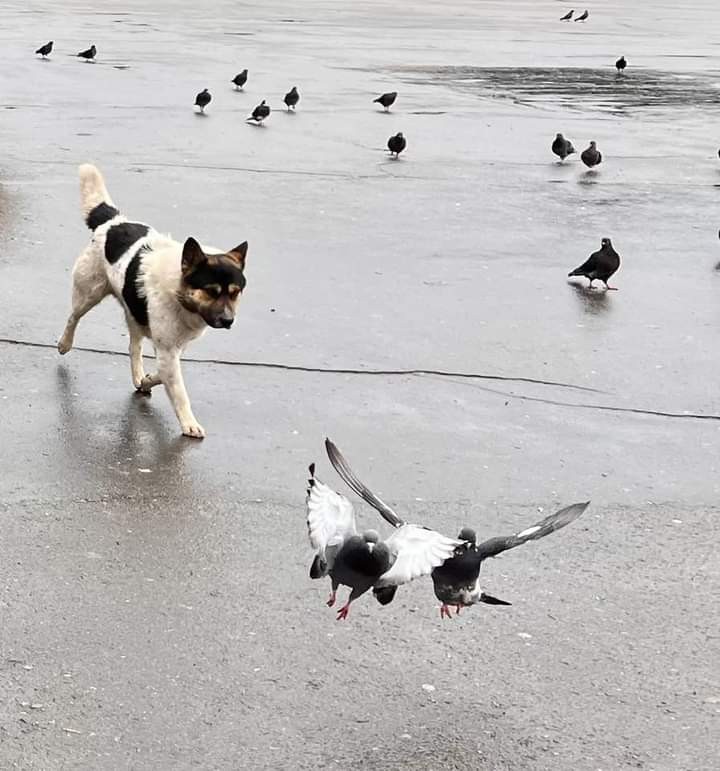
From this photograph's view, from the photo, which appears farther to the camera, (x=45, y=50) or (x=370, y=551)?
(x=45, y=50)

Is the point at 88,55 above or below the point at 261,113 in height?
below

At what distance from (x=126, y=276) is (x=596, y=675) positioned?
3.74 metres

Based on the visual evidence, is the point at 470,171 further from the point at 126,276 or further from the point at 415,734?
the point at 415,734

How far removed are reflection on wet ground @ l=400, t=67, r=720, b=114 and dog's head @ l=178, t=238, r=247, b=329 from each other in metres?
14.1

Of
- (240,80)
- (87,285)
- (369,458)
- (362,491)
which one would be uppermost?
(362,491)

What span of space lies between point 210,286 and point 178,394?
1.91ft

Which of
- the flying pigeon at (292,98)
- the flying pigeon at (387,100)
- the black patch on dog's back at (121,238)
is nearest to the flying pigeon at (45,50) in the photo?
the flying pigeon at (292,98)

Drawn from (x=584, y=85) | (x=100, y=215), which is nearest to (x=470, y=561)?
(x=100, y=215)

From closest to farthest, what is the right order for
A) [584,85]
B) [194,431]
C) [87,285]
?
[194,431] → [87,285] → [584,85]

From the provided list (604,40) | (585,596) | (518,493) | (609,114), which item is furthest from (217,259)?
(604,40)

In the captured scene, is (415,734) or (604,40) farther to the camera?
(604,40)

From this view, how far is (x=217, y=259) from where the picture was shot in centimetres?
789

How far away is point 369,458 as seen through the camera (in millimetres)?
7793

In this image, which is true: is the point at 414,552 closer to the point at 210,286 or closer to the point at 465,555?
the point at 465,555
